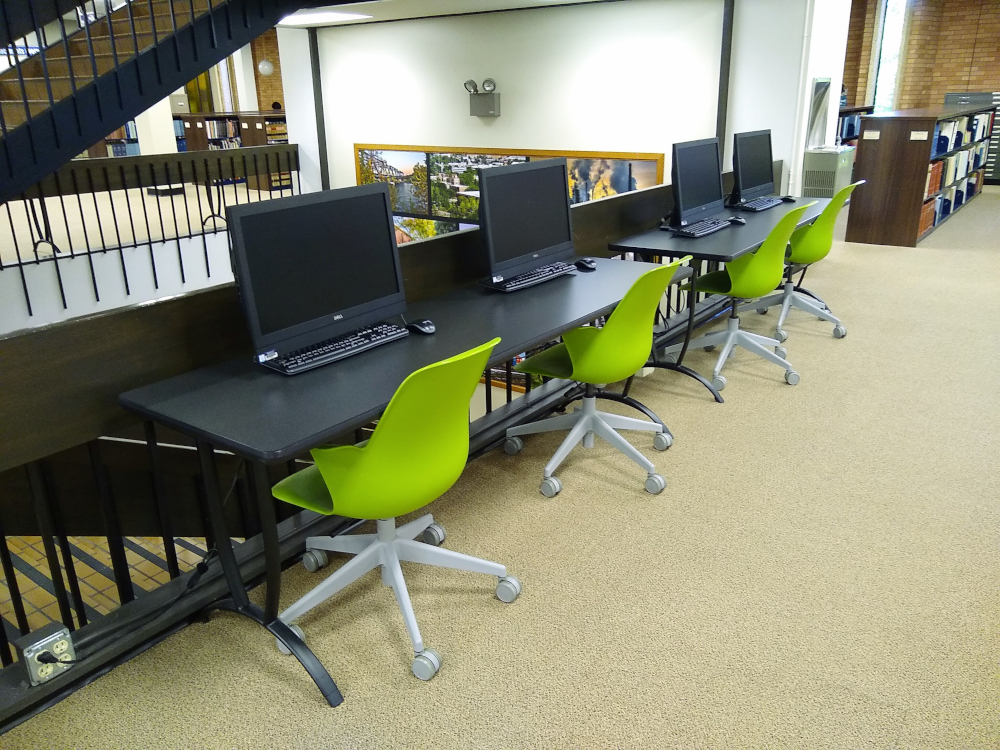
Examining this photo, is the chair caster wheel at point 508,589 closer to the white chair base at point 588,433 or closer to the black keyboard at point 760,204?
the white chair base at point 588,433

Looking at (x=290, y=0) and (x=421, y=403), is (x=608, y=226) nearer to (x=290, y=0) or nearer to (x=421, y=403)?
(x=421, y=403)

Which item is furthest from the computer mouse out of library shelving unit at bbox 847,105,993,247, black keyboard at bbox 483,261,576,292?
library shelving unit at bbox 847,105,993,247

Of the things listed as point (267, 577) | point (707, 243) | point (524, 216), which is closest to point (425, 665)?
point (267, 577)

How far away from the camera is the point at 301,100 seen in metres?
8.72

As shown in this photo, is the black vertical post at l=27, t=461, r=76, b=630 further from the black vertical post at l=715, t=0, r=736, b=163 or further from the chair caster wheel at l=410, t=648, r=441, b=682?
the black vertical post at l=715, t=0, r=736, b=163

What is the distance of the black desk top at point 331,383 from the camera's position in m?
1.77

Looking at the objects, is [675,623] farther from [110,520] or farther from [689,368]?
[689,368]

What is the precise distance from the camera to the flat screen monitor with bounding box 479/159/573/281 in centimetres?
289

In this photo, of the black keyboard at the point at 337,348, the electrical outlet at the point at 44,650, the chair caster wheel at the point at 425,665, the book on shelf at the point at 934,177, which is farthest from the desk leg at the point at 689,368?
the book on shelf at the point at 934,177

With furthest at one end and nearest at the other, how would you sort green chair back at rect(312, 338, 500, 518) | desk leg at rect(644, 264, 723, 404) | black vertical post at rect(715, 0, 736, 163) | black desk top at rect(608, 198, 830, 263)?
black vertical post at rect(715, 0, 736, 163) < desk leg at rect(644, 264, 723, 404) < black desk top at rect(608, 198, 830, 263) < green chair back at rect(312, 338, 500, 518)

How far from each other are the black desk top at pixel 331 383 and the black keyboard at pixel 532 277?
0.29 feet

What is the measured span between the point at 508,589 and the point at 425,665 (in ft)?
1.23

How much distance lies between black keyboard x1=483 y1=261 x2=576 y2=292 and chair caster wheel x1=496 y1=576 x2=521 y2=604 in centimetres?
115

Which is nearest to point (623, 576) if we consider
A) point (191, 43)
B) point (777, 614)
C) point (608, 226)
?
point (777, 614)
